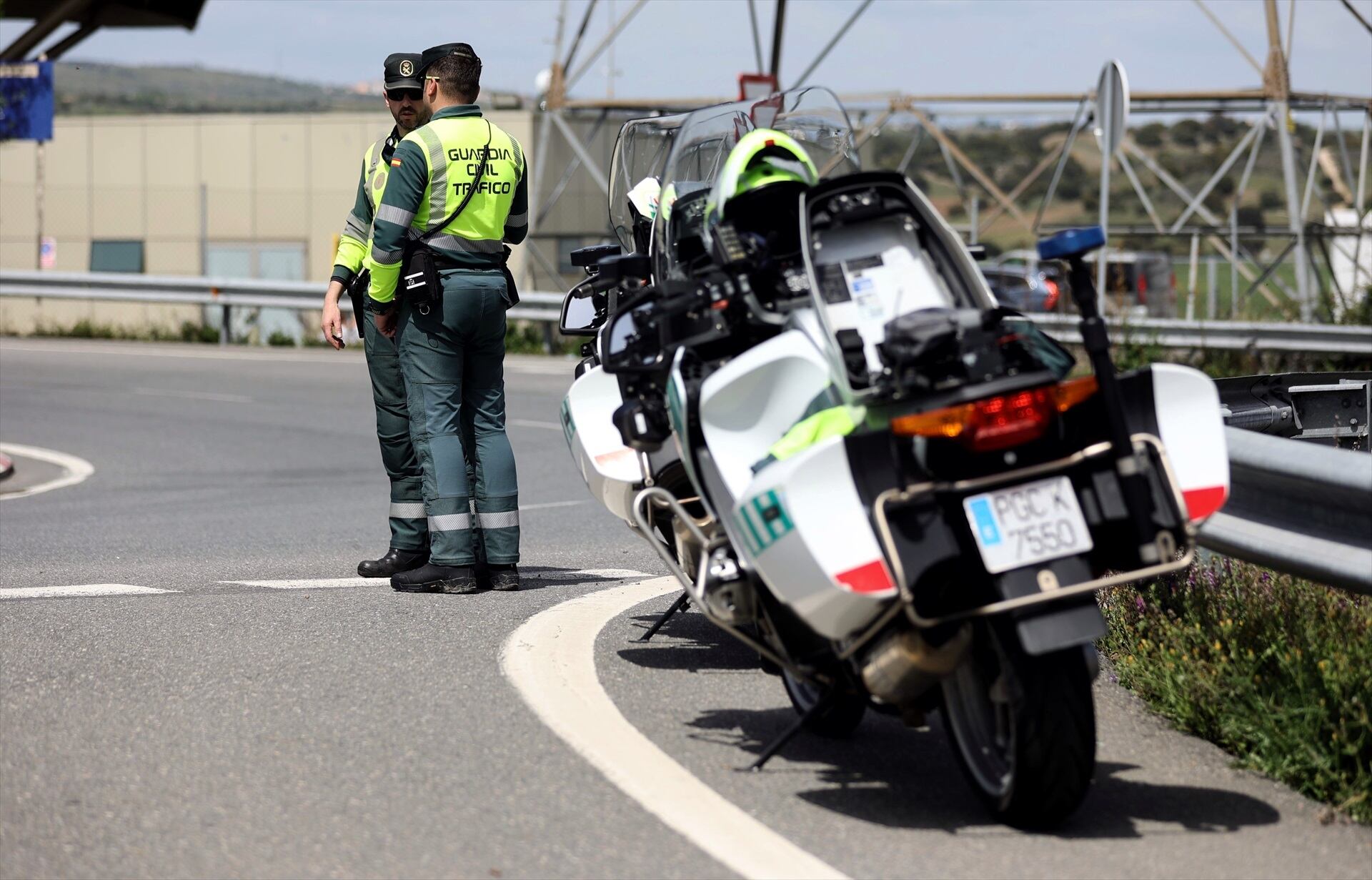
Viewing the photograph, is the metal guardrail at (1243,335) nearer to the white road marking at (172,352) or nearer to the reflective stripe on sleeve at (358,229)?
the white road marking at (172,352)

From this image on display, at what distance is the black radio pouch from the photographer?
696 cm

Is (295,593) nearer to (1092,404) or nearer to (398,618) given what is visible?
(398,618)

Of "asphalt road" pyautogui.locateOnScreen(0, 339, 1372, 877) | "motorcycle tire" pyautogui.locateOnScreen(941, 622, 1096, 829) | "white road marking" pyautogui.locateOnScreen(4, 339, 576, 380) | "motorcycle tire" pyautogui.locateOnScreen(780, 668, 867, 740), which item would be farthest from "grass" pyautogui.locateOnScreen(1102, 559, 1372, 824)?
"white road marking" pyautogui.locateOnScreen(4, 339, 576, 380)

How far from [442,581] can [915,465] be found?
11.4 feet

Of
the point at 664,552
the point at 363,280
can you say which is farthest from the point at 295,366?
the point at 664,552

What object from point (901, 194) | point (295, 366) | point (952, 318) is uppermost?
point (901, 194)

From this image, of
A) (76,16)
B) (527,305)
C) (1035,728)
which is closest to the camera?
(1035,728)

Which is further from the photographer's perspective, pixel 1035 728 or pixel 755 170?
pixel 755 170

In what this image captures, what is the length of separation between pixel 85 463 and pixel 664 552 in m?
9.22

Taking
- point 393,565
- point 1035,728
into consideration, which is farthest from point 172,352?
point 1035,728

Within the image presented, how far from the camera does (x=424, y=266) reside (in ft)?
22.9

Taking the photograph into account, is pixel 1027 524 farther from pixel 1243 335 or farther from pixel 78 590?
pixel 1243 335

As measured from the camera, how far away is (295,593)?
7.20 m

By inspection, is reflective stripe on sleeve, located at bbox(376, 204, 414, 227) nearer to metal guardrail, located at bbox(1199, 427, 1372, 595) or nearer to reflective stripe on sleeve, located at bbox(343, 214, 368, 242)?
reflective stripe on sleeve, located at bbox(343, 214, 368, 242)
